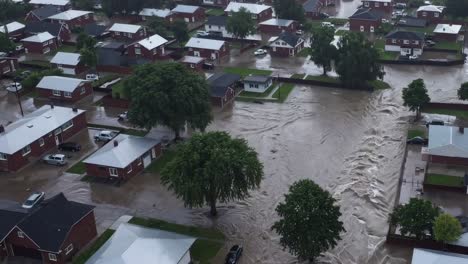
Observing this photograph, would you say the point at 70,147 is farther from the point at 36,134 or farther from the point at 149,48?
the point at 149,48

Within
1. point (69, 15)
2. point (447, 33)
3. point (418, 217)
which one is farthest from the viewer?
point (69, 15)

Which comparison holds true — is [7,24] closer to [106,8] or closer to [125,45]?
[106,8]

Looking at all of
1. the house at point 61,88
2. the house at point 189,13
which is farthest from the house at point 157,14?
the house at point 61,88

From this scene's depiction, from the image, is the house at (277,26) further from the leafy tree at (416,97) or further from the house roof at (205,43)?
the leafy tree at (416,97)

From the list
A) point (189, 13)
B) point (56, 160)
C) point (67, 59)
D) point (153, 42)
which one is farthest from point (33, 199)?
point (189, 13)

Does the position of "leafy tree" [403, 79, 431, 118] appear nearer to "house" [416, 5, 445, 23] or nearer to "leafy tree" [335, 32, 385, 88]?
"leafy tree" [335, 32, 385, 88]
